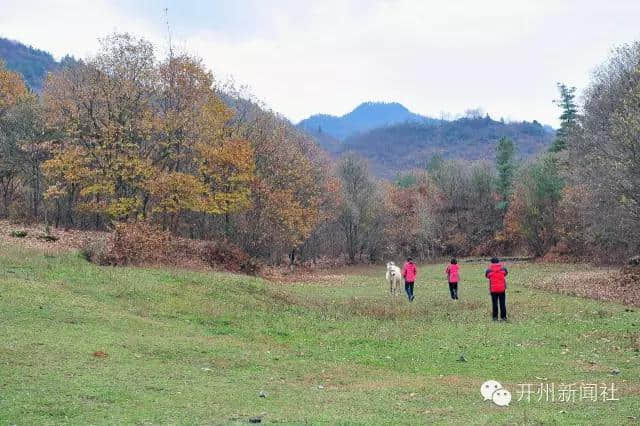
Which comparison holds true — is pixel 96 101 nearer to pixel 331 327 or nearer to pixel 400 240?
pixel 331 327

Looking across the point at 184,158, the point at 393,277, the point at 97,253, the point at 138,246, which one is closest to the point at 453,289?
the point at 393,277

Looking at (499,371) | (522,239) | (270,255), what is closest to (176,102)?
(270,255)

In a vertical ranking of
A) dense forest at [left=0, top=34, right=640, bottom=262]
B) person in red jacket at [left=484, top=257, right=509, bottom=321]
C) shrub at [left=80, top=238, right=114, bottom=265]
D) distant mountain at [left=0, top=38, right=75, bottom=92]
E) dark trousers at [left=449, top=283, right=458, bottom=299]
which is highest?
distant mountain at [left=0, top=38, right=75, bottom=92]

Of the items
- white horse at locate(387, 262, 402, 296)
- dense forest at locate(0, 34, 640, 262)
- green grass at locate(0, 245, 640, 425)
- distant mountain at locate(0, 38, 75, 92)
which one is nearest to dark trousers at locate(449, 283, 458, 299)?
green grass at locate(0, 245, 640, 425)

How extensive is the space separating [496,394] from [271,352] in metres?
7.61

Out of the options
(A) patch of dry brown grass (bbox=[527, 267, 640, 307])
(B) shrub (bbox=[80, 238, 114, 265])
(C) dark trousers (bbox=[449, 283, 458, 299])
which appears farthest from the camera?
(B) shrub (bbox=[80, 238, 114, 265])

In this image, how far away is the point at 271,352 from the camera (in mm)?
17625

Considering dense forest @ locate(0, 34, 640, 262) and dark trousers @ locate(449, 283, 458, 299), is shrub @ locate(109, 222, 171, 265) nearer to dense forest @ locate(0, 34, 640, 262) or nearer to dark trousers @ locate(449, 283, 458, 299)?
dense forest @ locate(0, 34, 640, 262)

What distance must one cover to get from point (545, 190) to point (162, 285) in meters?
57.1

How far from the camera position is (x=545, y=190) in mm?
71312

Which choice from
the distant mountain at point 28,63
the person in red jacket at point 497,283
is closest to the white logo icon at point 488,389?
the person in red jacket at point 497,283

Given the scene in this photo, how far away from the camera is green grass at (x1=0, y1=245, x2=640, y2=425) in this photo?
10.8 meters

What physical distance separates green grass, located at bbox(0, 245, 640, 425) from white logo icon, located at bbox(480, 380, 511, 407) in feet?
0.77

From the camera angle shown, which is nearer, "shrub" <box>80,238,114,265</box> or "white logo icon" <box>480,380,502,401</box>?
"white logo icon" <box>480,380,502,401</box>
